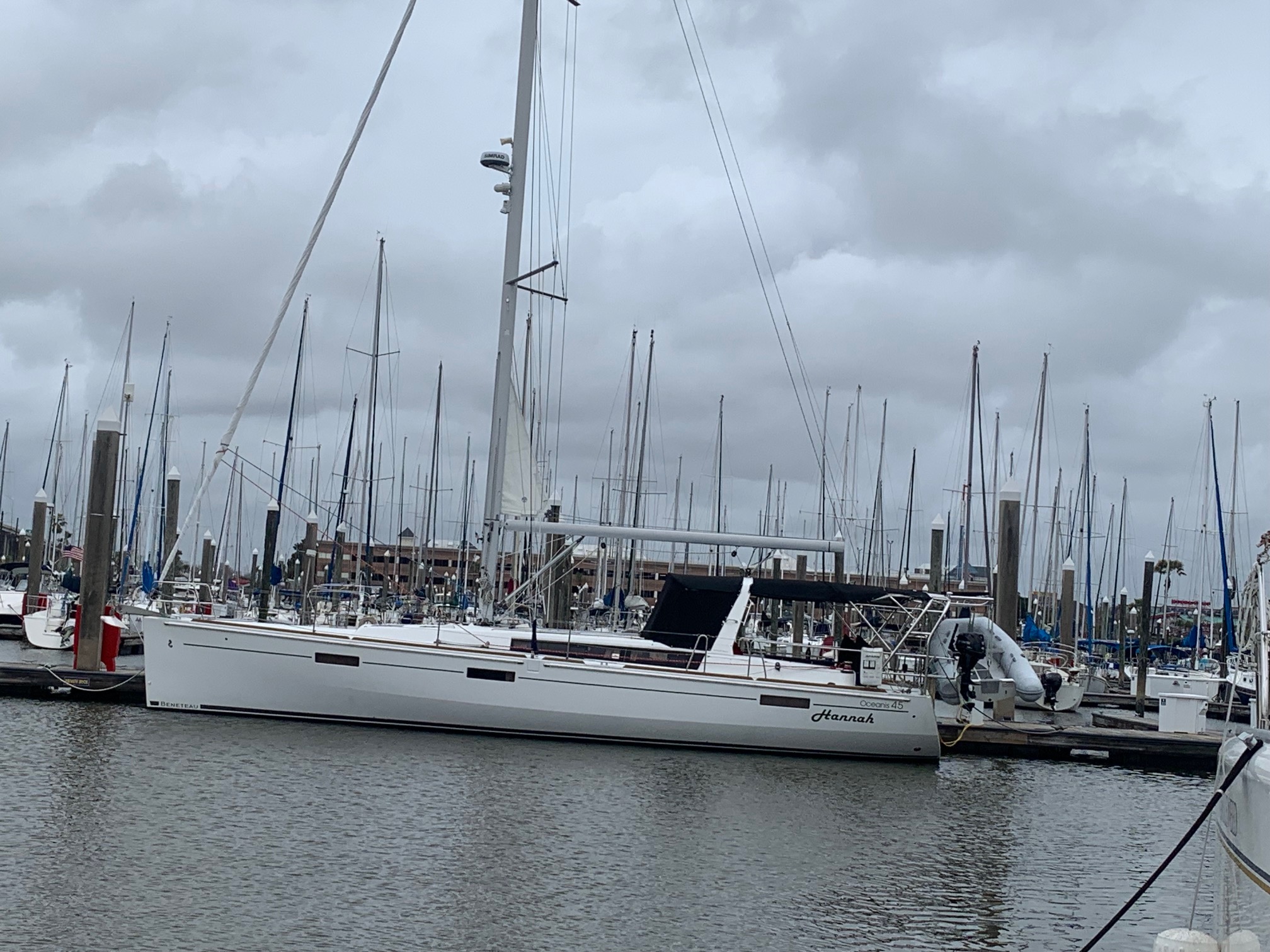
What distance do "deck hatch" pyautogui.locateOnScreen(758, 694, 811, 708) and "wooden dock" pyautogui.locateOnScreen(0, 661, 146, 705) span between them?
36.6 feet

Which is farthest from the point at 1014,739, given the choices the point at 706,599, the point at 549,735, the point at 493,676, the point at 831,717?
the point at 493,676

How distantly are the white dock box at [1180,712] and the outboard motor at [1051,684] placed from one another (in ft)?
20.7

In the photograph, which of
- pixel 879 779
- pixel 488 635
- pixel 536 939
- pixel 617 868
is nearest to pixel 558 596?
pixel 488 635

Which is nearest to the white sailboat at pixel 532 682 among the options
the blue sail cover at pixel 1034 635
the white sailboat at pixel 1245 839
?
the white sailboat at pixel 1245 839

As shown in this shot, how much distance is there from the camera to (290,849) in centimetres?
1362

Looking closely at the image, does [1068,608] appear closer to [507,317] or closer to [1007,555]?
[1007,555]

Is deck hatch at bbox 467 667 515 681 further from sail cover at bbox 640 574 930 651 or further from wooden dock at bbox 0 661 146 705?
wooden dock at bbox 0 661 146 705

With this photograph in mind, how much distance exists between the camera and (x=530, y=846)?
14.5 meters

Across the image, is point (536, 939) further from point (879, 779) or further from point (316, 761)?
point (879, 779)

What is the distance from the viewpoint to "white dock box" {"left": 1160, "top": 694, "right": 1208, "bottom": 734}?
26297mm

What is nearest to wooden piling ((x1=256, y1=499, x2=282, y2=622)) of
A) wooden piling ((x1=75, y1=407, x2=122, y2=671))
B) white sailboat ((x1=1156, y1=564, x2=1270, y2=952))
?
wooden piling ((x1=75, y1=407, x2=122, y2=671))

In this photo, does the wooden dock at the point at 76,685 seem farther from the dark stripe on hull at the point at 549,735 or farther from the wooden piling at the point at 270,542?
the wooden piling at the point at 270,542

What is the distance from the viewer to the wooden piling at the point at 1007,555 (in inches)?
1121

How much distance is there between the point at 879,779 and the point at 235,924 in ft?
39.4
